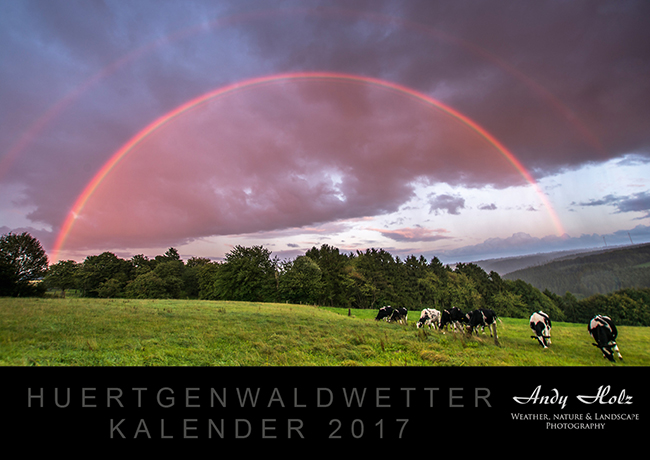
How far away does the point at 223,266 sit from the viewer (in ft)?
226

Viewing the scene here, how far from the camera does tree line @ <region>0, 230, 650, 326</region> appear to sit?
6512 centimetres

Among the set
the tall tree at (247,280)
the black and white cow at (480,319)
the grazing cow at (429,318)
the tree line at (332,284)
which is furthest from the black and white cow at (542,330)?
the tall tree at (247,280)

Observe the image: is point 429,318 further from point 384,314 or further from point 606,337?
point 606,337

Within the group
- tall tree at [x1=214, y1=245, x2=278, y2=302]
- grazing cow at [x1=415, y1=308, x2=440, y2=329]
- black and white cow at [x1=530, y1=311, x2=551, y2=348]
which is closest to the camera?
black and white cow at [x1=530, y1=311, x2=551, y2=348]

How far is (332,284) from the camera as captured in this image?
67.0 meters

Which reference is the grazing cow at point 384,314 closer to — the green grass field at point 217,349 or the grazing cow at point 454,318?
the grazing cow at point 454,318
